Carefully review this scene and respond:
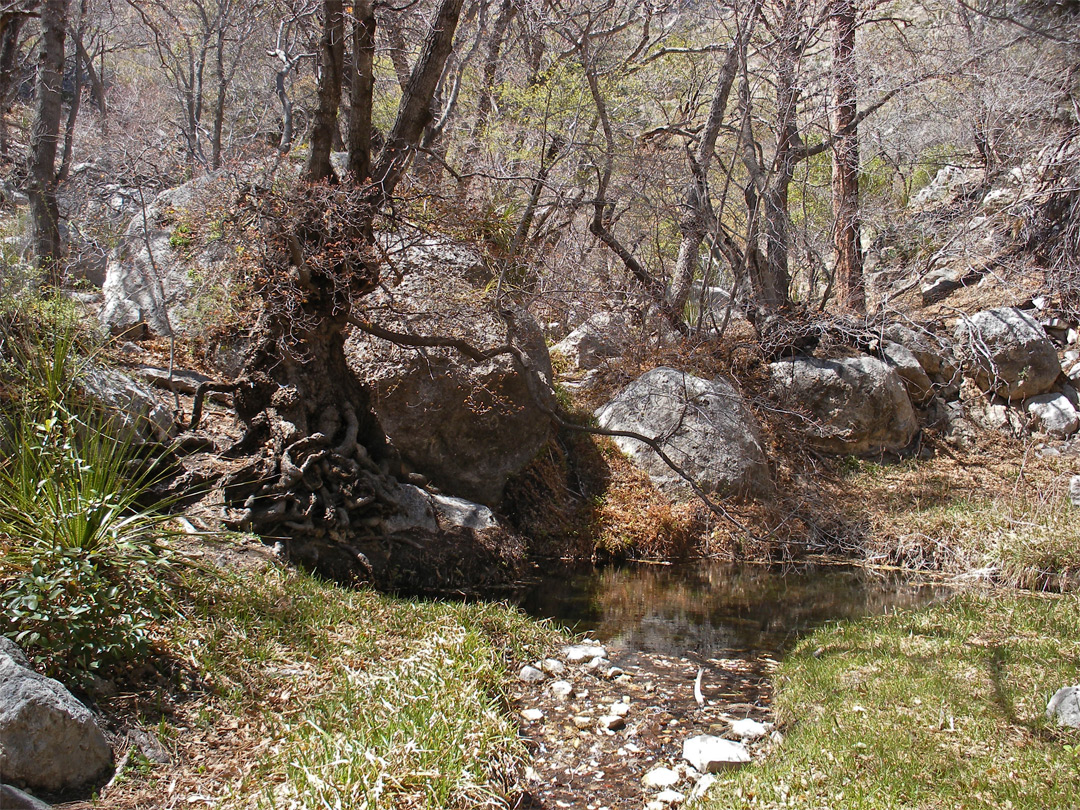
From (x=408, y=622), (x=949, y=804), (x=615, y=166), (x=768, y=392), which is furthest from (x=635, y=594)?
(x=615, y=166)

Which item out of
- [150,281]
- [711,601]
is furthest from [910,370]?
[150,281]

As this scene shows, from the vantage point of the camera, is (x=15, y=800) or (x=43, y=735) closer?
(x=15, y=800)

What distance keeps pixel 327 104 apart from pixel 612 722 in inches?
243

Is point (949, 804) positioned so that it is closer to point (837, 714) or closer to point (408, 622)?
point (837, 714)

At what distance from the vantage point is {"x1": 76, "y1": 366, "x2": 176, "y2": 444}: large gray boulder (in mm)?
6367

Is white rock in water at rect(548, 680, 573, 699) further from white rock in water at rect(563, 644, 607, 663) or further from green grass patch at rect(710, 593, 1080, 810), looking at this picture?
green grass patch at rect(710, 593, 1080, 810)

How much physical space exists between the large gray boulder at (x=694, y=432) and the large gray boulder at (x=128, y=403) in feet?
20.7

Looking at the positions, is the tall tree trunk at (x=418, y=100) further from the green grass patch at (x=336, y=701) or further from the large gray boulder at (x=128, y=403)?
the green grass patch at (x=336, y=701)

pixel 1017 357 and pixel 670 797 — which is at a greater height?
pixel 1017 357

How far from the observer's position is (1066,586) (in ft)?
25.5

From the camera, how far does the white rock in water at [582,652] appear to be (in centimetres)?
603

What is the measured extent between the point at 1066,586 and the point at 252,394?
8.19 m

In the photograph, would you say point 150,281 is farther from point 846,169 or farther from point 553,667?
point 846,169

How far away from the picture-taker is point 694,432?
11516 millimetres
